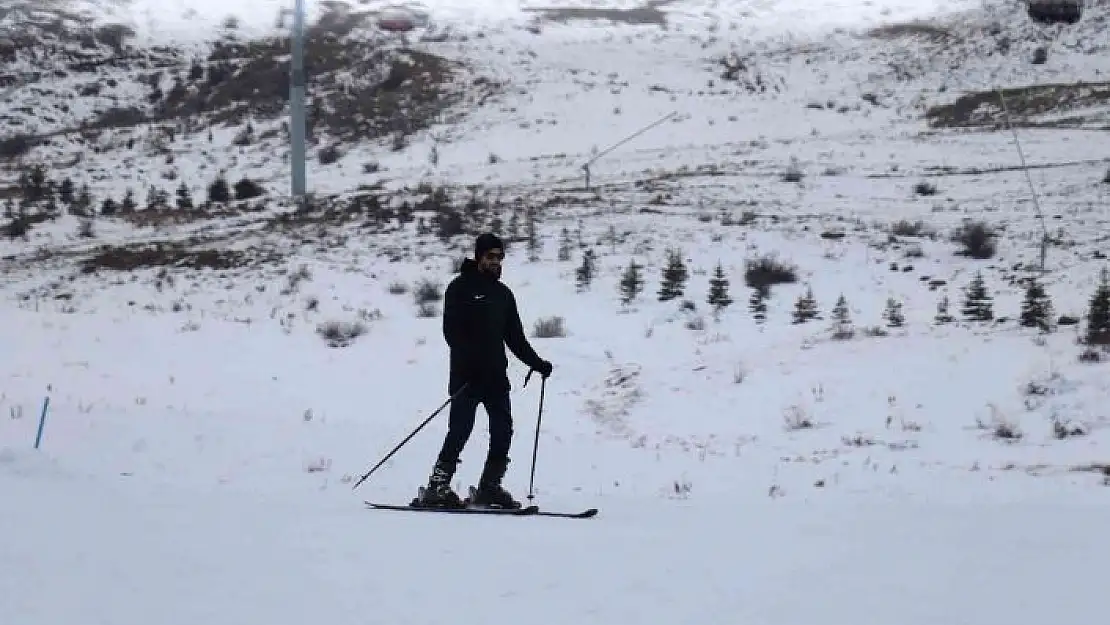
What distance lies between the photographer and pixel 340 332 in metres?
13.6

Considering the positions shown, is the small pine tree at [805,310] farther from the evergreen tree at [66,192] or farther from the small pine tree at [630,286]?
the evergreen tree at [66,192]

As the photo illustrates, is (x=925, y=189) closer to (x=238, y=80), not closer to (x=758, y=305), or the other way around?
(x=758, y=305)

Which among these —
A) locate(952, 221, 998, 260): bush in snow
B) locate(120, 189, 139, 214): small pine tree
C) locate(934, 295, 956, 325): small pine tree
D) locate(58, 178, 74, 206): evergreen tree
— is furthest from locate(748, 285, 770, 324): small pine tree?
locate(58, 178, 74, 206): evergreen tree

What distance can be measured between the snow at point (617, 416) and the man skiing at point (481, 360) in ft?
1.44

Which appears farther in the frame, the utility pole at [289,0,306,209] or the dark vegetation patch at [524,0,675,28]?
the dark vegetation patch at [524,0,675,28]

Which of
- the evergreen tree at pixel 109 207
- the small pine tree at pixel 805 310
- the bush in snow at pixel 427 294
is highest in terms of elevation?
the evergreen tree at pixel 109 207

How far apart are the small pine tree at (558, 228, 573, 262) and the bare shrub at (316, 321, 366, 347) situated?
4.68m

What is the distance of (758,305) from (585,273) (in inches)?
125

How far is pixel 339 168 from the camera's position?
28625mm

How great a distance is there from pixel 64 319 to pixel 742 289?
1022cm

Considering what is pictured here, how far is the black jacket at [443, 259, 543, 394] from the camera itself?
6.31m

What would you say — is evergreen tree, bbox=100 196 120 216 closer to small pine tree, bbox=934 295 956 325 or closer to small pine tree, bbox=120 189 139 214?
small pine tree, bbox=120 189 139 214

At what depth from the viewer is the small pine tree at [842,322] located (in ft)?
39.4

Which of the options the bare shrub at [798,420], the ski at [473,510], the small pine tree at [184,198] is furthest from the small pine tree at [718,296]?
the small pine tree at [184,198]
